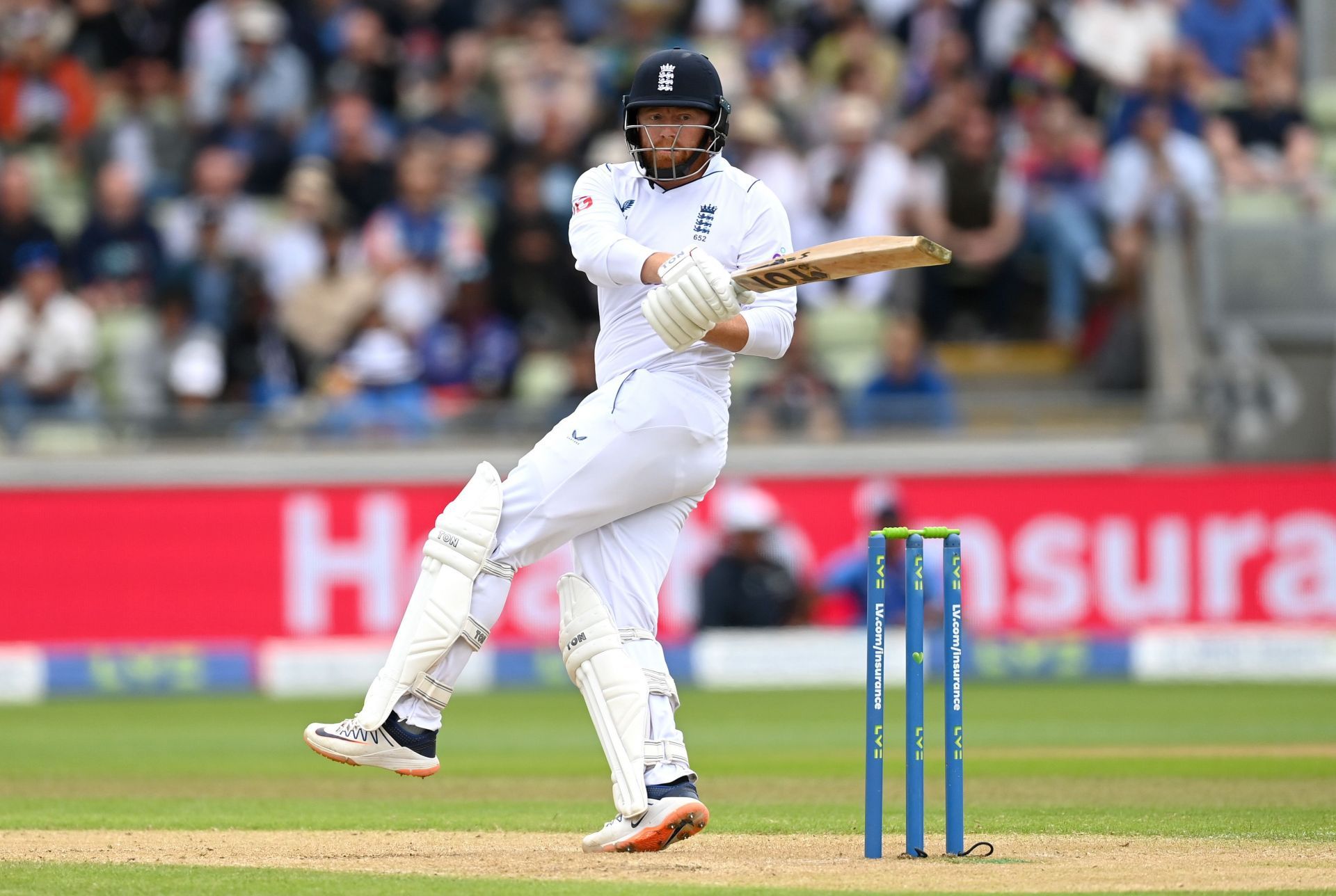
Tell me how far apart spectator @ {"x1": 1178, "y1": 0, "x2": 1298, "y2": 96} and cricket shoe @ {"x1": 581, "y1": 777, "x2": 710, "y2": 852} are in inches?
451

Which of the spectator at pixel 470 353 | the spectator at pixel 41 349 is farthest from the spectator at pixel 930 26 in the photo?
the spectator at pixel 41 349

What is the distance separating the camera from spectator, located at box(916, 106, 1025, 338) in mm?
14227

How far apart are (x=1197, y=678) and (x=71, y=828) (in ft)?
29.0

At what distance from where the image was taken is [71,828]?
634 cm

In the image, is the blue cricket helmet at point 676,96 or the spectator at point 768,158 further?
the spectator at point 768,158

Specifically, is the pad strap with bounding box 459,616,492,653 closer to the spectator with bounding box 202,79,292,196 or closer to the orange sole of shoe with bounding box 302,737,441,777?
the orange sole of shoe with bounding box 302,737,441,777

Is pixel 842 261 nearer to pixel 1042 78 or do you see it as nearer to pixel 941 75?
pixel 941 75

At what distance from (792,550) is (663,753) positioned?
8.38 meters

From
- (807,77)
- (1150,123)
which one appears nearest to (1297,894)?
(1150,123)

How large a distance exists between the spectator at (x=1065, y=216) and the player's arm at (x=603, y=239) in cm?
909

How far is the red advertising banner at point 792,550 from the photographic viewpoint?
1351cm

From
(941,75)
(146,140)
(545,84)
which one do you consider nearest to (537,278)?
(545,84)

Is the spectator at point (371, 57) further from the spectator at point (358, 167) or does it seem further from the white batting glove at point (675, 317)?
the white batting glove at point (675, 317)

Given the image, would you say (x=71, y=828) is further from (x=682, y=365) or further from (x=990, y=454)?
(x=990, y=454)
